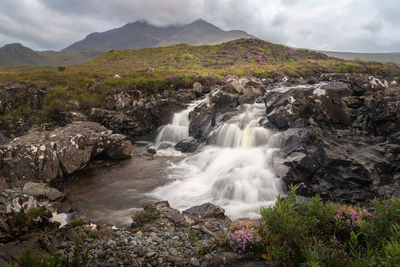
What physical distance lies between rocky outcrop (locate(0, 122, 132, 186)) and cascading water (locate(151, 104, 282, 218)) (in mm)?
5884

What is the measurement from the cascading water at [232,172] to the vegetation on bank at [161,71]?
44.4 feet

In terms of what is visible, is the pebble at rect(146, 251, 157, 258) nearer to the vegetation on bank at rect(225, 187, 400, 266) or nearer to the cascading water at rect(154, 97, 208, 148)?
the vegetation on bank at rect(225, 187, 400, 266)

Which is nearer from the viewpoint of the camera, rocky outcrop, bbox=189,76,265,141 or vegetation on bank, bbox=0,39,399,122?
rocky outcrop, bbox=189,76,265,141

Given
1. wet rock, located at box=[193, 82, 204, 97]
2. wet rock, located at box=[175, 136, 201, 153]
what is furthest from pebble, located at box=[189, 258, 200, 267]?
wet rock, located at box=[193, 82, 204, 97]

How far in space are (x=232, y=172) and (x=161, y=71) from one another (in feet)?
97.0

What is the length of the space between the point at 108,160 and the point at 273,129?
45.8ft

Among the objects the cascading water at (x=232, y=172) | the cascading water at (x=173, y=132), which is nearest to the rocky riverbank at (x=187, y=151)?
the cascading water at (x=173, y=132)

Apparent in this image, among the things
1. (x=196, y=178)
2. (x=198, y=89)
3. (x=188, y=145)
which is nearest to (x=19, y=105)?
(x=188, y=145)

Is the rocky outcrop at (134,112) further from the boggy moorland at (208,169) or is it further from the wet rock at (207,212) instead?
the wet rock at (207,212)

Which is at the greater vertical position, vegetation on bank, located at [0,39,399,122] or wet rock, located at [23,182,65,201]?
vegetation on bank, located at [0,39,399,122]

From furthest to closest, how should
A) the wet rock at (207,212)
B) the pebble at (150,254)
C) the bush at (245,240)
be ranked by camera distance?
the wet rock at (207,212) → the pebble at (150,254) → the bush at (245,240)

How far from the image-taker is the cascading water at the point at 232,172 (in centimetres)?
1146

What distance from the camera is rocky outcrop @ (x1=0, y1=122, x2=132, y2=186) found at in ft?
39.1

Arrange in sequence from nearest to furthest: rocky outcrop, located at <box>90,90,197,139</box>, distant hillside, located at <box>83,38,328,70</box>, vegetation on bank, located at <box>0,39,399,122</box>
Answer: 1. rocky outcrop, located at <box>90,90,197,139</box>
2. vegetation on bank, located at <box>0,39,399,122</box>
3. distant hillside, located at <box>83,38,328,70</box>
